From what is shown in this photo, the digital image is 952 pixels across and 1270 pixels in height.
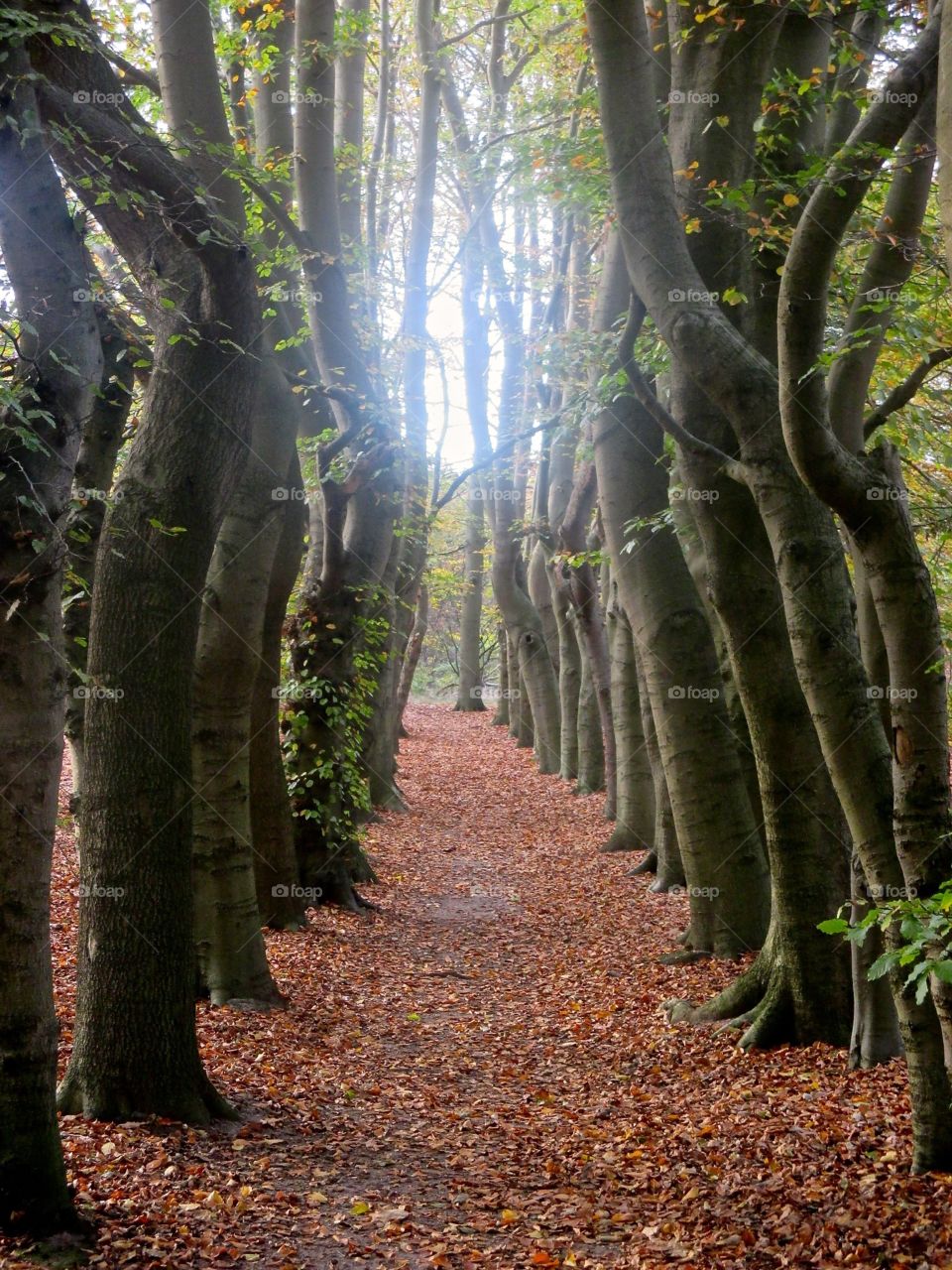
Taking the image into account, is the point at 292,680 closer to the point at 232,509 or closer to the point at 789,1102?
the point at 232,509

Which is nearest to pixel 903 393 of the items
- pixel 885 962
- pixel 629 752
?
pixel 885 962

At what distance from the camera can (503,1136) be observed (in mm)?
6445

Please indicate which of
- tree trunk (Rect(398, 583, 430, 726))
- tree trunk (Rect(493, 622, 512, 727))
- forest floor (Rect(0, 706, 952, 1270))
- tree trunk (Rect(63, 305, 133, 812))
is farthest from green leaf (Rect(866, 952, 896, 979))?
tree trunk (Rect(493, 622, 512, 727))

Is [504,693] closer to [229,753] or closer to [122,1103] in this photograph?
[229,753]

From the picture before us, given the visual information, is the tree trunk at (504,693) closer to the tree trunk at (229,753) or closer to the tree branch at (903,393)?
the tree trunk at (229,753)

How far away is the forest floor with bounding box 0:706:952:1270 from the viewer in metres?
4.73

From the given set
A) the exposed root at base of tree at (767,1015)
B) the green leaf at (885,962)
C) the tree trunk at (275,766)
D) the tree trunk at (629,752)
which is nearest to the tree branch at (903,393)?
the green leaf at (885,962)

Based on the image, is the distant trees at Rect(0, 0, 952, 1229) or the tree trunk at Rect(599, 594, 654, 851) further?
the tree trunk at Rect(599, 594, 654, 851)

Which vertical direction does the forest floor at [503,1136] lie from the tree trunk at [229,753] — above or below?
below

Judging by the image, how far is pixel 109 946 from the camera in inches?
226

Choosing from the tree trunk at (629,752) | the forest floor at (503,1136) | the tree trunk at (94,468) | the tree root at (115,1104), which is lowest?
the forest floor at (503,1136)

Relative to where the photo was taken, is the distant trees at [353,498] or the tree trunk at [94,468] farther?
the tree trunk at [94,468]

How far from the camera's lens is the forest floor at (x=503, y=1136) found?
4.73 m

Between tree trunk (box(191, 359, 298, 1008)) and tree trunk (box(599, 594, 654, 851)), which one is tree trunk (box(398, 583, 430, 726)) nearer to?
tree trunk (box(599, 594, 654, 851))
